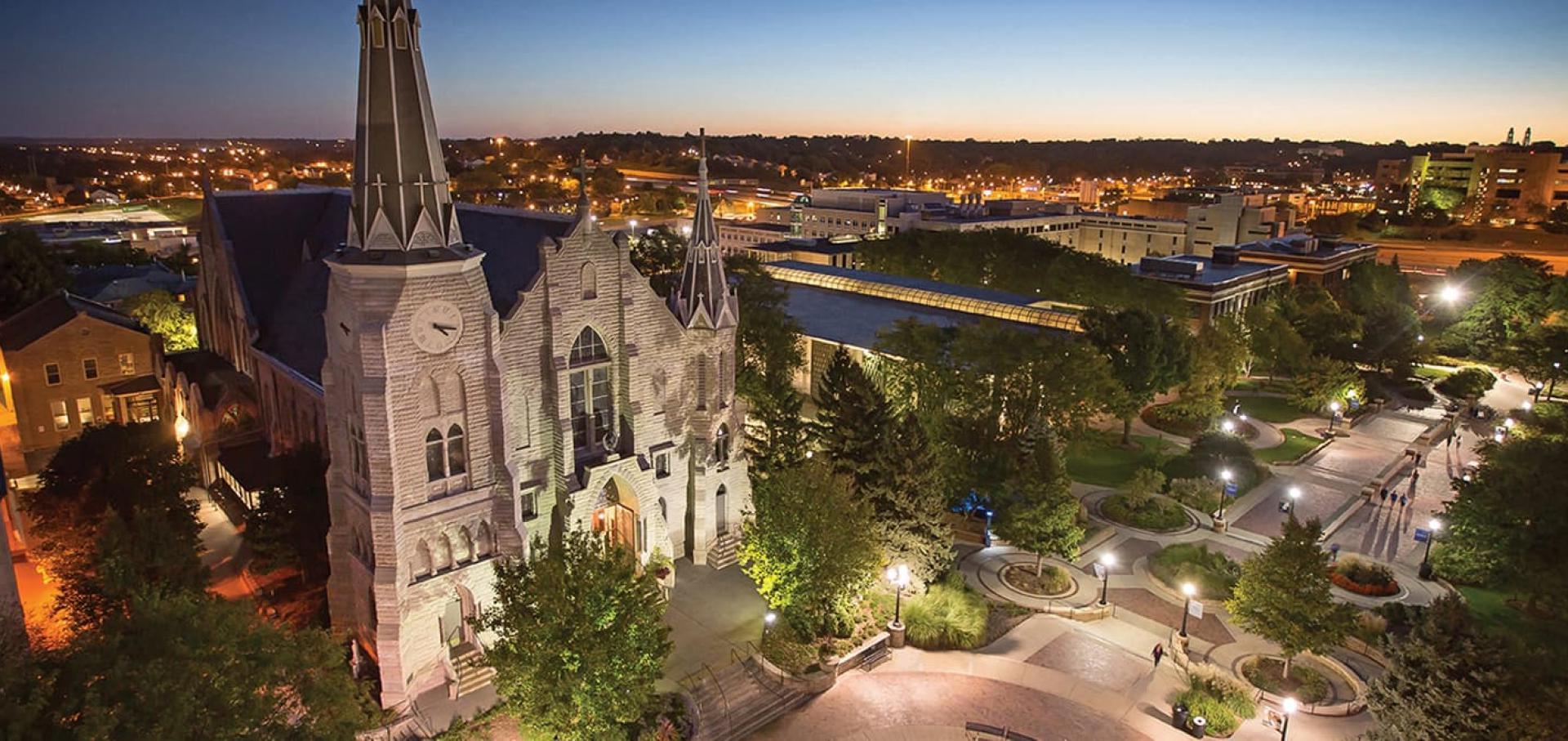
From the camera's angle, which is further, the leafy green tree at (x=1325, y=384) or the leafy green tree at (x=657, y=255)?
the leafy green tree at (x=1325, y=384)

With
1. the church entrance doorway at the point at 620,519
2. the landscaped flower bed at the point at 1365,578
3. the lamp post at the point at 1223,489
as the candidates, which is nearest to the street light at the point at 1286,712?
the landscaped flower bed at the point at 1365,578

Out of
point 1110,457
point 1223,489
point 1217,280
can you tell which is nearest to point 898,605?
point 1223,489

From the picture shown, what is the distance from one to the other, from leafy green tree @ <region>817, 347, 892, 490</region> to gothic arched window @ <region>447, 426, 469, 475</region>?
14.8 meters

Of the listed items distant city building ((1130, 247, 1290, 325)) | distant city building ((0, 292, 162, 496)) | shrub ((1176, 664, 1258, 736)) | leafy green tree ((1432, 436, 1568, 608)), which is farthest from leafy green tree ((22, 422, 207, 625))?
distant city building ((1130, 247, 1290, 325))

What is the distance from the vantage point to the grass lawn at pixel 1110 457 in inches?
2021

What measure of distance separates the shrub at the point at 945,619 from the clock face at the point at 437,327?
783 inches

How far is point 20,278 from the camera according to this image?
2569 inches

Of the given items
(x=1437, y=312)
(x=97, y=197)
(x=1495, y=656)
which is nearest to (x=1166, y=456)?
(x=1495, y=656)

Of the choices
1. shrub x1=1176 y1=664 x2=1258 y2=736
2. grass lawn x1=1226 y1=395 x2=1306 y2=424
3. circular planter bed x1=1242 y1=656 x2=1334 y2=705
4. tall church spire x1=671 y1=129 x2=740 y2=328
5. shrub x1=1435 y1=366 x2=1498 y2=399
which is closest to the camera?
shrub x1=1176 y1=664 x2=1258 y2=736

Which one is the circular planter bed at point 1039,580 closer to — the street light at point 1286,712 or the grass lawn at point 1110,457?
the street light at point 1286,712

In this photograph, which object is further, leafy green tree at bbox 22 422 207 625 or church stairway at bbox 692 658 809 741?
church stairway at bbox 692 658 809 741

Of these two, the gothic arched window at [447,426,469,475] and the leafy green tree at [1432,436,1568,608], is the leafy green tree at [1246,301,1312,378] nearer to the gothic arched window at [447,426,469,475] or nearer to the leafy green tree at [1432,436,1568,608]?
the leafy green tree at [1432,436,1568,608]

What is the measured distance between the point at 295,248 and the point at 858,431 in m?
31.2

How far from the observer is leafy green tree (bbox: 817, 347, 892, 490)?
36188mm
